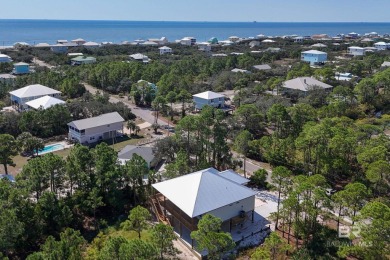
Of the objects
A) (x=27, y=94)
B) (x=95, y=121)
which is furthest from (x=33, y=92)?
(x=95, y=121)

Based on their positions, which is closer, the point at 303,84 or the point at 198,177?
the point at 198,177

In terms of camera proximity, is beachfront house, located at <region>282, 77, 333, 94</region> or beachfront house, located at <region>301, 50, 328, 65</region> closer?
beachfront house, located at <region>282, 77, 333, 94</region>

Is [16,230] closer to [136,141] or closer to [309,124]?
[136,141]

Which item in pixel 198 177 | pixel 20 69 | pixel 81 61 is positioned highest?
pixel 81 61

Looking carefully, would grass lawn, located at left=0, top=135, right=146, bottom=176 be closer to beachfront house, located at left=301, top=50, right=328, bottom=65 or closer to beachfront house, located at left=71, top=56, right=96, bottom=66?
beachfront house, located at left=71, top=56, right=96, bottom=66

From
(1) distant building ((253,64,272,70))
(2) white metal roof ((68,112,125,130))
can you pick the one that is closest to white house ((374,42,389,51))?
(1) distant building ((253,64,272,70))

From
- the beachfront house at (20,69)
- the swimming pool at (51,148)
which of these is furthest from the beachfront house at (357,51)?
the swimming pool at (51,148)

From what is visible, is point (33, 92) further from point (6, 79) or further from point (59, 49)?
point (59, 49)

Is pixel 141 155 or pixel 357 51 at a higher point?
pixel 357 51
